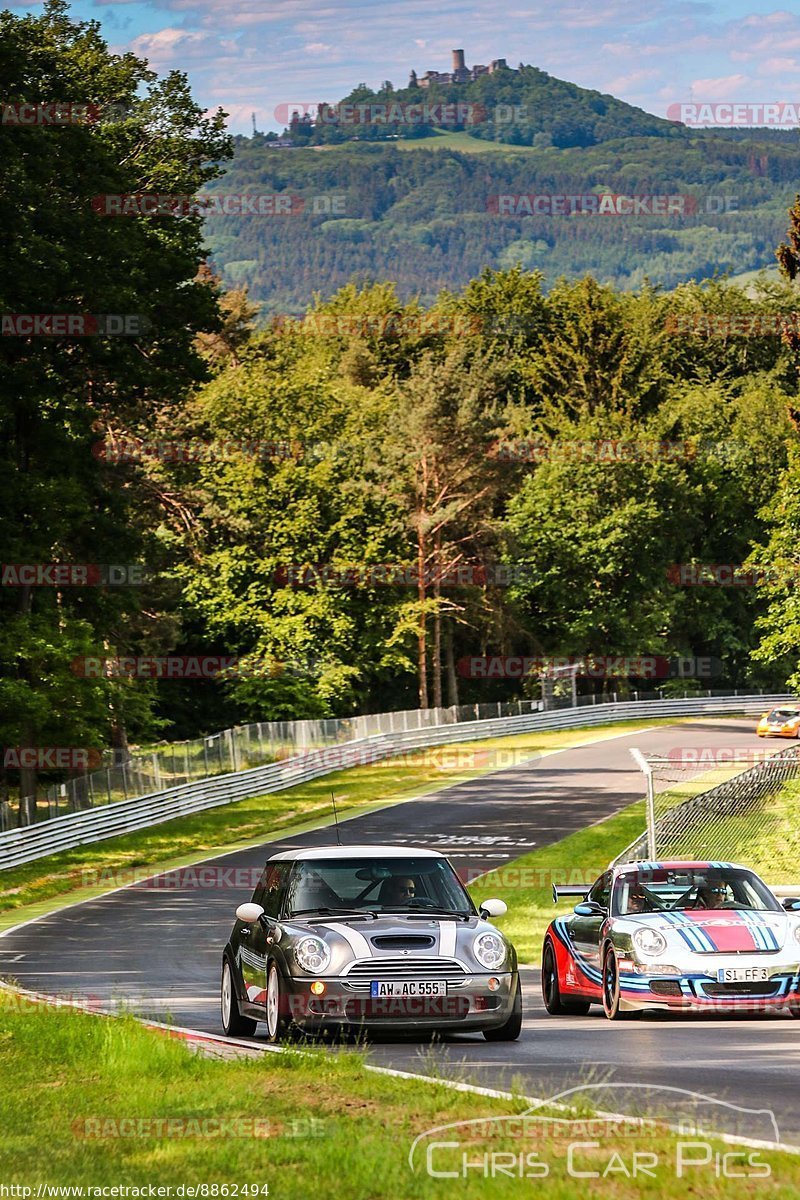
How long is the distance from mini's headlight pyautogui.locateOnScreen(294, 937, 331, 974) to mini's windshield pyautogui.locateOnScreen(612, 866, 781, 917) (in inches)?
131

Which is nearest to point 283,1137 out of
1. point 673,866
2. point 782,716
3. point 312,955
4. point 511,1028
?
point 312,955

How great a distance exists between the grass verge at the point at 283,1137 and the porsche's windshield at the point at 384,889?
6.22ft

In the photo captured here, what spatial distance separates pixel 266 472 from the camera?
7650cm

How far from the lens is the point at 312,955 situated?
497 inches

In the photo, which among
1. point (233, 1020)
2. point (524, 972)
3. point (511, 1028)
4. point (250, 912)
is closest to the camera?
point (511, 1028)

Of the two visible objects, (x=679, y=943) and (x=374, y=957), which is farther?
(x=679, y=943)

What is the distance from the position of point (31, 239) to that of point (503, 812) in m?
18.9

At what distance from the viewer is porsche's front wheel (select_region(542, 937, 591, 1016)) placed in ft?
52.3

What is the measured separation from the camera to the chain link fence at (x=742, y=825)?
94.3 feet

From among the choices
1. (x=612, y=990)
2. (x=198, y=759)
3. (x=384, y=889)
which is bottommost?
(x=198, y=759)

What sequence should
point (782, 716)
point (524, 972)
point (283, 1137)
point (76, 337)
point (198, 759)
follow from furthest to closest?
1. point (782, 716)
2. point (198, 759)
3. point (76, 337)
4. point (524, 972)
5. point (283, 1137)

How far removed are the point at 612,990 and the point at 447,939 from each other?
245cm

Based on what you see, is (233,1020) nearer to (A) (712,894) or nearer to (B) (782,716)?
(A) (712,894)

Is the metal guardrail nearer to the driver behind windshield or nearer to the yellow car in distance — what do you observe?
the yellow car in distance
